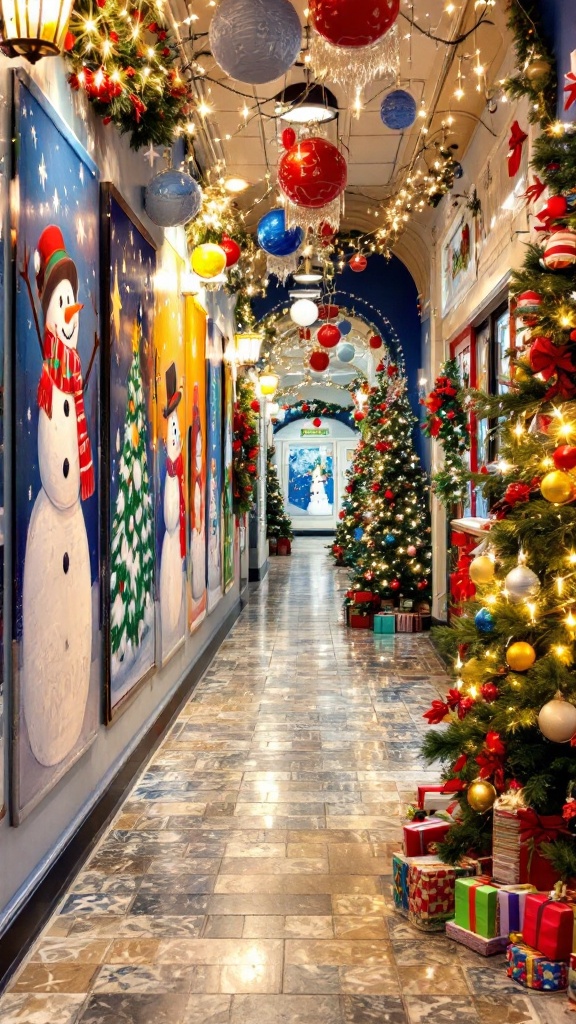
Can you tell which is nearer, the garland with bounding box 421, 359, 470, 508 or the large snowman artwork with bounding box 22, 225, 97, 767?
the large snowman artwork with bounding box 22, 225, 97, 767

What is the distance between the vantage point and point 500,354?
276 inches

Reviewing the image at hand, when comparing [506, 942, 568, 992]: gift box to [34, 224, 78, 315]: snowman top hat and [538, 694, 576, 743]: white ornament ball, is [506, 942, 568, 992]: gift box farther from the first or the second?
[34, 224, 78, 315]: snowman top hat

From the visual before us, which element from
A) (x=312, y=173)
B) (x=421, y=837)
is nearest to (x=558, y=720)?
(x=421, y=837)

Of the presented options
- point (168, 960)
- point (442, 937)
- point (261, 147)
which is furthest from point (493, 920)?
point (261, 147)

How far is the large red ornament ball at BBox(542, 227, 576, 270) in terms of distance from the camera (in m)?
3.09

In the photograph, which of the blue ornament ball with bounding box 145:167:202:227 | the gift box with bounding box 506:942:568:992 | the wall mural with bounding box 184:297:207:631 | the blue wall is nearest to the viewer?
the gift box with bounding box 506:942:568:992

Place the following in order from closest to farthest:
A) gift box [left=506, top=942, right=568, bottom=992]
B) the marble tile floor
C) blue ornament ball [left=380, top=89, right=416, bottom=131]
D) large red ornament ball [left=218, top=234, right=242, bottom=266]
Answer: the marble tile floor → gift box [left=506, top=942, right=568, bottom=992] → blue ornament ball [left=380, top=89, right=416, bottom=131] → large red ornament ball [left=218, top=234, right=242, bottom=266]

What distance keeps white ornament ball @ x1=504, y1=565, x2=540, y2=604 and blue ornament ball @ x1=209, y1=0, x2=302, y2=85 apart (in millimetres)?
1954

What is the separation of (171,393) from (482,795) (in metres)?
3.52

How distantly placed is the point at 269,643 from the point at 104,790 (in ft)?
17.1

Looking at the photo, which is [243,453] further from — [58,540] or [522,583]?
[522,583]

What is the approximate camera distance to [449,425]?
7691 mm

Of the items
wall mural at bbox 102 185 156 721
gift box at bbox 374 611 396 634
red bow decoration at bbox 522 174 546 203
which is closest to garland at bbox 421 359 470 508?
gift box at bbox 374 611 396 634

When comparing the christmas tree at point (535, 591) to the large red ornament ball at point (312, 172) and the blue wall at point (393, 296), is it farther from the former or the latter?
the blue wall at point (393, 296)
